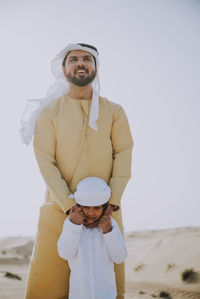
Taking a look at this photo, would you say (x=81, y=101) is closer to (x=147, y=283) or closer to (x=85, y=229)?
(x=85, y=229)

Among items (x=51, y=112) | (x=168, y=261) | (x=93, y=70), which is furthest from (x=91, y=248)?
(x=168, y=261)

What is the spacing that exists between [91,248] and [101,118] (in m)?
1.29

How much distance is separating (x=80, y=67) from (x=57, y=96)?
0.47 m

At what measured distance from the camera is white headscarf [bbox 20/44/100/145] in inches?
132

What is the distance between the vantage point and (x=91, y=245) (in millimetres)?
2836

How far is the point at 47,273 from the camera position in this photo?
10.3 feet

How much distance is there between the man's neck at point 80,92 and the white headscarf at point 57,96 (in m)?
0.08

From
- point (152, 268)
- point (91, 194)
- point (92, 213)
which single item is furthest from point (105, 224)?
point (152, 268)

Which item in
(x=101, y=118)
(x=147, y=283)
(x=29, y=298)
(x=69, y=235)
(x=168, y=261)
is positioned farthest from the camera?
(x=168, y=261)

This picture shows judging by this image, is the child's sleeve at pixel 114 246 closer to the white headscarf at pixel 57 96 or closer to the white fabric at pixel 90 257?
the white fabric at pixel 90 257

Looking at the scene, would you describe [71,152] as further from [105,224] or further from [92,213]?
→ [105,224]

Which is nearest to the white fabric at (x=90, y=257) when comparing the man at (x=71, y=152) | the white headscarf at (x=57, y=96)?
the man at (x=71, y=152)

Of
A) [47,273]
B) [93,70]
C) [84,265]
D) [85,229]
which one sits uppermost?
[93,70]

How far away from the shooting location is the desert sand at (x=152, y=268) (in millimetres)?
5492
